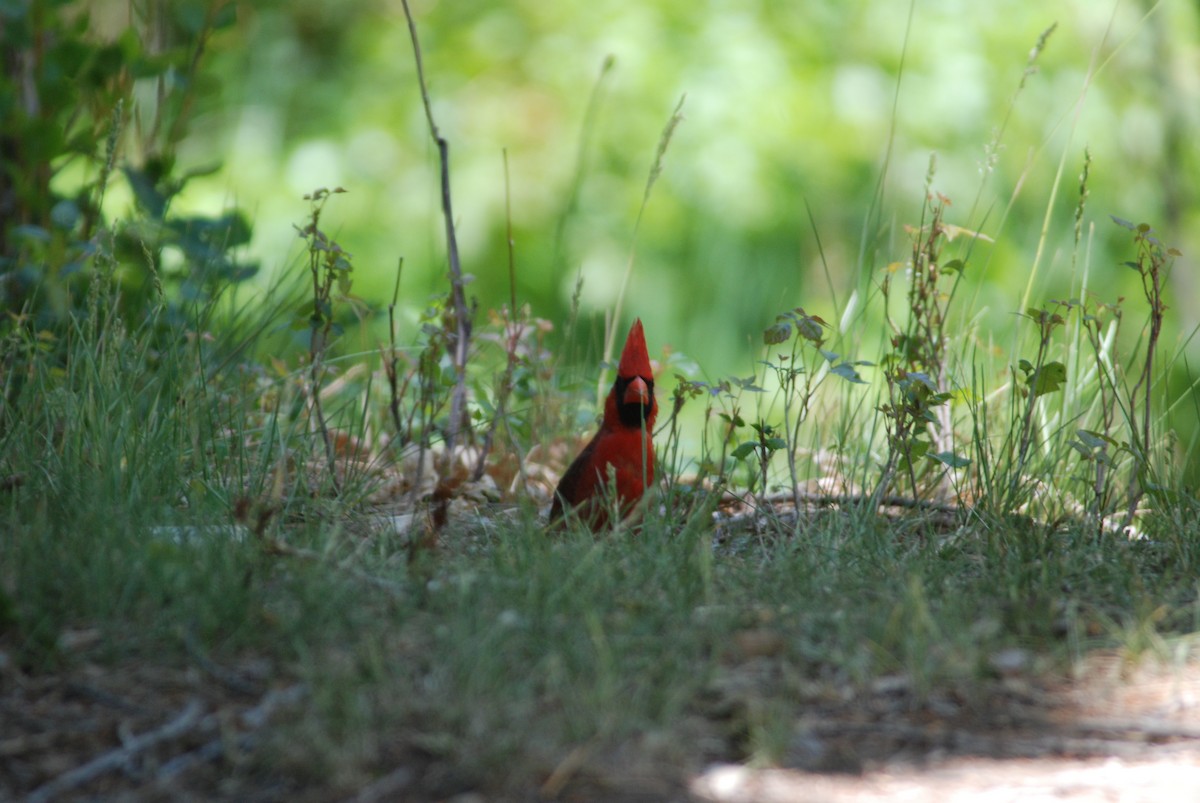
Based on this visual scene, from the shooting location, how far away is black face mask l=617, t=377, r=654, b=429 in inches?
101

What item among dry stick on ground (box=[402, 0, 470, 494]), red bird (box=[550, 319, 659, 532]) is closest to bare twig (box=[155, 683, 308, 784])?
red bird (box=[550, 319, 659, 532])

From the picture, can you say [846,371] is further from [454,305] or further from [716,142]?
[716,142]

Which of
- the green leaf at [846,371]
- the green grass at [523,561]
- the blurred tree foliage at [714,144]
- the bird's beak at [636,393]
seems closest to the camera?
the green grass at [523,561]

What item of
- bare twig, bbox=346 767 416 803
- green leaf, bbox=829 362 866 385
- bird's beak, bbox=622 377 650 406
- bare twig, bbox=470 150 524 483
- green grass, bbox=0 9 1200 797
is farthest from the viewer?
bare twig, bbox=470 150 524 483

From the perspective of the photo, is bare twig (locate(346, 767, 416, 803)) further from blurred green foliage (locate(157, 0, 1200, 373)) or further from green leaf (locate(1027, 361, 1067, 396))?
blurred green foliage (locate(157, 0, 1200, 373))

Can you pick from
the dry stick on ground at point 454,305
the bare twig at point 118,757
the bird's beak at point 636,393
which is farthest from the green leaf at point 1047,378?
the bare twig at point 118,757

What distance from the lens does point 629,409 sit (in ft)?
8.45

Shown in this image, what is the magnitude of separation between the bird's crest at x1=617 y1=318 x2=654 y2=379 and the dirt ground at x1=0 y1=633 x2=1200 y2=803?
997 millimetres

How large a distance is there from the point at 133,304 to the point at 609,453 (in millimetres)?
1581

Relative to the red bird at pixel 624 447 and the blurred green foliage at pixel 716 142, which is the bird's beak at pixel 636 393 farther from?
the blurred green foliage at pixel 716 142

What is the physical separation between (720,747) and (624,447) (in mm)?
1129

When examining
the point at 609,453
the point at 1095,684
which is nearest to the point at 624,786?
the point at 1095,684

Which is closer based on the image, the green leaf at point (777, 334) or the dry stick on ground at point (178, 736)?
the dry stick on ground at point (178, 736)

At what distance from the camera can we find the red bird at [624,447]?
254 centimetres
